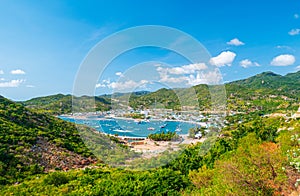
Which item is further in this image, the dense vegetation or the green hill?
the green hill

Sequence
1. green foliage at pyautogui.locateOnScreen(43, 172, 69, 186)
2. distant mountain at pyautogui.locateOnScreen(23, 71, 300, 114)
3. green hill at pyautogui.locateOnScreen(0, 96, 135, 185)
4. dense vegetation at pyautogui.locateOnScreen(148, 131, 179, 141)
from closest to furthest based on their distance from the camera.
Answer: distant mountain at pyautogui.locateOnScreen(23, 71, 300, 114) < dense vegetation at pyautogui.locateOnScreen(148, 131, 179, 141) < green foliage at pyautogui.locateOnScreen(43, 172, 69, 186) < green hill at pyautogui.locateOnScreen(0, 96, 135, 185)

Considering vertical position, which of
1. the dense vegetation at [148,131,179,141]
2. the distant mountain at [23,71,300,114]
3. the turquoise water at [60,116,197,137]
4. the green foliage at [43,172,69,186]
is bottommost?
the green foliage at [43,172,69,186]

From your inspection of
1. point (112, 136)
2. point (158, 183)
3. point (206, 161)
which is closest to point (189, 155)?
point (206, 161)

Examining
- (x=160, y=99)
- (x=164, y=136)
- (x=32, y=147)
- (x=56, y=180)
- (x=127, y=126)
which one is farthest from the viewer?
(x=32, y=147)

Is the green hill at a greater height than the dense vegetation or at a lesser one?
lesser

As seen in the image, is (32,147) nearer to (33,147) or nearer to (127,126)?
(33,147)

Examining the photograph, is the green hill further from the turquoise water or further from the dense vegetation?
the dense vegetation

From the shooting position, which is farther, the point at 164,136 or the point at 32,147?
the point at 32,147

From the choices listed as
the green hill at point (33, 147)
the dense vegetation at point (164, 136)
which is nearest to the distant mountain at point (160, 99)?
the dense vegetation at point (164, 136)

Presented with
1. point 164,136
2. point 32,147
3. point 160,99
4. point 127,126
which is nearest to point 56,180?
point 127,126

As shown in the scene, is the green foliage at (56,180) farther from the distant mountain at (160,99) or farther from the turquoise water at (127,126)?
the distant mountain at (160,99)

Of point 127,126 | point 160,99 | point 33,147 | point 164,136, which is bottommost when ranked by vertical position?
point 33,147

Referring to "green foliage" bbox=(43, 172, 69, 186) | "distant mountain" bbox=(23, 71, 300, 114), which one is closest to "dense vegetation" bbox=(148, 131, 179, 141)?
"distant mountain" bbox=(23, 71, 300, 114)
